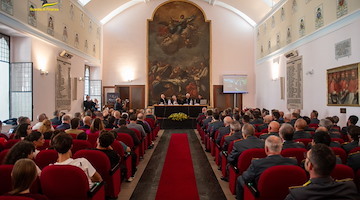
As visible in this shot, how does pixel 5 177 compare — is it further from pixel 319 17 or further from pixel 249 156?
pixel 319 17

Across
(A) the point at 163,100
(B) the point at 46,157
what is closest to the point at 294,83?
(A) the point at 163,100

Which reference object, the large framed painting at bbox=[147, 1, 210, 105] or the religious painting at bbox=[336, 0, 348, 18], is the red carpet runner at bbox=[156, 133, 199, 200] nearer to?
the religious painting at bbox=[336, 0, 348, 18]

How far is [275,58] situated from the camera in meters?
14.5

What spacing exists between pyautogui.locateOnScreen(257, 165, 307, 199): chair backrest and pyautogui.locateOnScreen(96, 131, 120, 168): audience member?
2.30 m

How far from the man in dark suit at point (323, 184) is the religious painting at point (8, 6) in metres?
9.30

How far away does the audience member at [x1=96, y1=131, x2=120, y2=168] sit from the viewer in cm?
406

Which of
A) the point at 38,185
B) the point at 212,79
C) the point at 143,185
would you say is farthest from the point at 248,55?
the point at 38,185

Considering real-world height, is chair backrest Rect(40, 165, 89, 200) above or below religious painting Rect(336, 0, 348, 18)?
below

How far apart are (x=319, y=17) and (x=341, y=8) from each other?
4.59 feet

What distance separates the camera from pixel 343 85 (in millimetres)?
8539

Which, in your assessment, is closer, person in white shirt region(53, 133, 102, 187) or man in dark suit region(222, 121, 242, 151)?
person in white shirt region(53, 133, 102, 187)

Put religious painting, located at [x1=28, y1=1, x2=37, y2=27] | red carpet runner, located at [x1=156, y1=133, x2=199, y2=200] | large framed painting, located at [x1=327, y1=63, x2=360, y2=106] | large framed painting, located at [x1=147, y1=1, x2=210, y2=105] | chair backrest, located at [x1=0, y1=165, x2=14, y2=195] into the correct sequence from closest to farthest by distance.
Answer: chair backrest, located at [x1=0, y1=165, x2=14, y2=195]
red carpet runner, located at [x1=156, y1=133, x2=199, y2=200]
large framed painting, located at [x1=327, y1=63, x2=360, y2=106]
religious painting, located at [x1=28, y1=1, x2=37, y2=27]
large framed painting, located at [x1=147, y1=1, x2=210, y2=105]

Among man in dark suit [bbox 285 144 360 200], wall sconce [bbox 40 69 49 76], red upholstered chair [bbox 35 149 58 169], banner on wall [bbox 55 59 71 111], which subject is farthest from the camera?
banner on wall [bbox 55 59 71 111]

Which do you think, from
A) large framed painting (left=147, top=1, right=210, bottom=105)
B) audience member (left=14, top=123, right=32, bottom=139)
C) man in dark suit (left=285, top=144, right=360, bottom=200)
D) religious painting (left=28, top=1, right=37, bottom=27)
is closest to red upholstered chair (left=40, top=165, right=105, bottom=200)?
man in dark suit (left=285, top=144, right=360, bottom=200)
